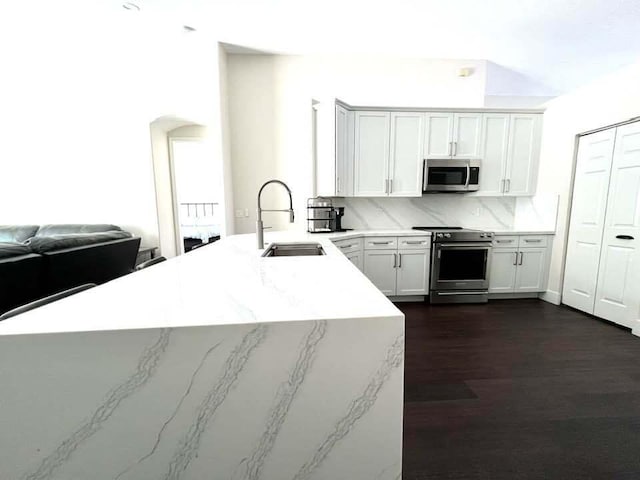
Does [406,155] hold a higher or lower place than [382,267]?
higher

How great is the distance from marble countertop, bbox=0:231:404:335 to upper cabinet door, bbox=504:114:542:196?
11.7 feet

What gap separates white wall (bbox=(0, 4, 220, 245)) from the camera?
335 cm

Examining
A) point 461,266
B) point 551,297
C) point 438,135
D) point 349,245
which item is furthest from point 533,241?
point 349,245

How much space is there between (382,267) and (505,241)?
5.38 ft

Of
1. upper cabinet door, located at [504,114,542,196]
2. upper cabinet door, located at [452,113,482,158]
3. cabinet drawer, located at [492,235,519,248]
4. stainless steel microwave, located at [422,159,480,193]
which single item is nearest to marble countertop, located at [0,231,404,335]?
stainless steel microwave, located at [422,159,480,193]

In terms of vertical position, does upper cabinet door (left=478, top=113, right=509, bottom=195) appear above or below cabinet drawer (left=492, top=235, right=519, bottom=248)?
above

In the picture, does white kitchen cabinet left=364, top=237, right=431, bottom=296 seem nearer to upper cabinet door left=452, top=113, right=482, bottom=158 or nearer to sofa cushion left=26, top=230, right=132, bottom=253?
upper cabinet door left=452, top=113, right=482, bottom=158

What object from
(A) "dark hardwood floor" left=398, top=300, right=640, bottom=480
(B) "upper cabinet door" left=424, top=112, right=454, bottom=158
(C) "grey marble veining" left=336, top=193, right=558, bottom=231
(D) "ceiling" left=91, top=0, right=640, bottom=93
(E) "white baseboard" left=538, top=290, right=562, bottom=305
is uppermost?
(D) "ceiling" left=91, top=0, right=640, bottom=93

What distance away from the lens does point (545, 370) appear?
2.03m

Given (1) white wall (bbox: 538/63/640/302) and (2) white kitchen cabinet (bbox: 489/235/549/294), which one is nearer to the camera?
(1) white wall (bbox: 538/63/640/302)

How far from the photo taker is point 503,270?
11.5 feet

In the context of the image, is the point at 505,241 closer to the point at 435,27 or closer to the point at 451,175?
the point at 451,175

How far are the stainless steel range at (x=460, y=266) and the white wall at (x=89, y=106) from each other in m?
3.45

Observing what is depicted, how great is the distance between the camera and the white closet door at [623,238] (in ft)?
8.59
